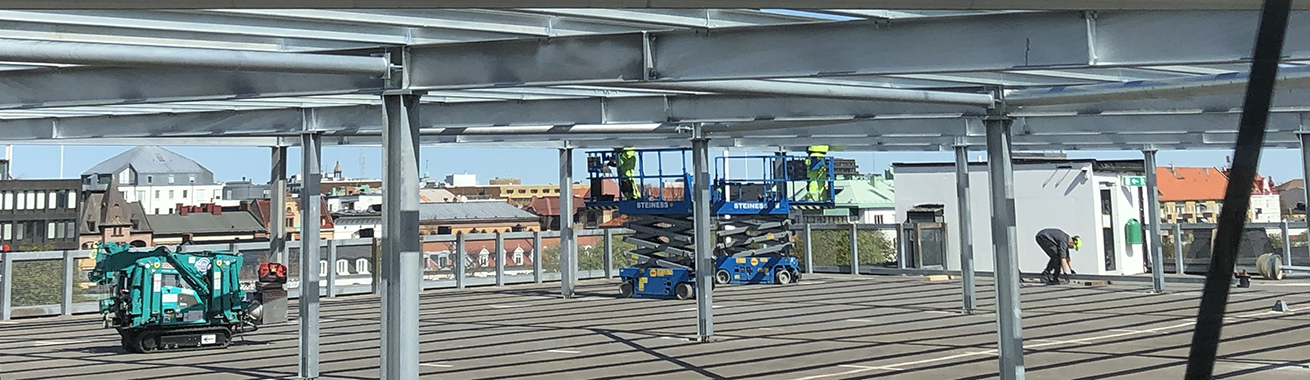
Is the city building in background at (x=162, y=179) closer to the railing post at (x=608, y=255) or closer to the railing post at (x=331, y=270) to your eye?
the railing post at (x=608, y=255)

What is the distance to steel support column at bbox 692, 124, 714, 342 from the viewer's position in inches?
658

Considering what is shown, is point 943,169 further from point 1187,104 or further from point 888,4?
point 888,4

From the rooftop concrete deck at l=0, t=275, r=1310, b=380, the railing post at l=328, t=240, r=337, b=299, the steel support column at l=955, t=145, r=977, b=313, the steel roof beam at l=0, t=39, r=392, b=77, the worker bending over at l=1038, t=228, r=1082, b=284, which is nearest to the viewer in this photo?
the steel roof beam at l=0, t=39, r=392, b=77

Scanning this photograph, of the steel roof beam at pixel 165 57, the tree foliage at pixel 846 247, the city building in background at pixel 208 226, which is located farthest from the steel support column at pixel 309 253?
the city building in background at pixel 208 226

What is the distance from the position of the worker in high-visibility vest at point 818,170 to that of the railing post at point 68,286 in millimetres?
17096

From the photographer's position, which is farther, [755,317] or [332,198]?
[332,198]

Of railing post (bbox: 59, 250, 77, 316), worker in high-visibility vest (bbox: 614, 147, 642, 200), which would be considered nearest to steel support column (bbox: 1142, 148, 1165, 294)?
worker in high-visibility vest (bbox: 614, 147, 642, 200)

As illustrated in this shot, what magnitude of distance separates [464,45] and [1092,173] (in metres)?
28.2

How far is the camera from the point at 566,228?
1021 inches

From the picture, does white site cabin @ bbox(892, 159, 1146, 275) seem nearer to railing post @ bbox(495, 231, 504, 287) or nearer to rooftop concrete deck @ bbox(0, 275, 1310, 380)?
rooftop concrete deck @ bbox(0, 275, 1310, 380)

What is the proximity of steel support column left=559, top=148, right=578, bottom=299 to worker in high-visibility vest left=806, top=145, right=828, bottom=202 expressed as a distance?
5.84 metres

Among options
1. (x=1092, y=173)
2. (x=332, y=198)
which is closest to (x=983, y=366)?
(x=1092, y=173)

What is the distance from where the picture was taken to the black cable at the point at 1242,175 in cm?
277

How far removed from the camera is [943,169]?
37062 mm
